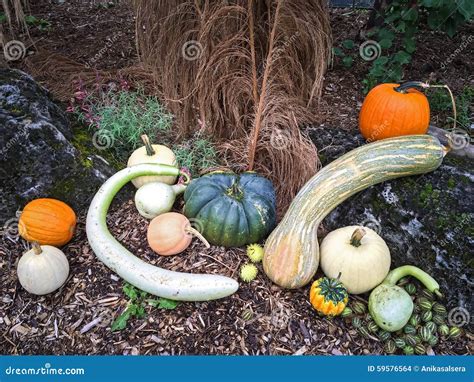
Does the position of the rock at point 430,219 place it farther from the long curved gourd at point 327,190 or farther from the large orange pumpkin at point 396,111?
the large orange pumpkin at point 396,111

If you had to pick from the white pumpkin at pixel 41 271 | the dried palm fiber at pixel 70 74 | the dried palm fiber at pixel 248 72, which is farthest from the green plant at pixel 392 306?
the dried palm fiber at pixel 70 74

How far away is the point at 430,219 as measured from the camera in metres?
2.55

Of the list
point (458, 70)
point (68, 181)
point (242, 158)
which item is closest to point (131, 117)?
point (68, 181)

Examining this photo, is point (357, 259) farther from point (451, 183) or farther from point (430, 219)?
point (451, 183)

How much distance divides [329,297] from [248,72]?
1.74m

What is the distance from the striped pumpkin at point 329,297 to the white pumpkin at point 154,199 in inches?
42.9

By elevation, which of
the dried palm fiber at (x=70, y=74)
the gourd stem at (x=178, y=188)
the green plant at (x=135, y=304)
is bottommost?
the green plant at (x=135, y=304)

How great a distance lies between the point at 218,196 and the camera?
269 centimetres

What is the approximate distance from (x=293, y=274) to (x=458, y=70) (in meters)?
3.09

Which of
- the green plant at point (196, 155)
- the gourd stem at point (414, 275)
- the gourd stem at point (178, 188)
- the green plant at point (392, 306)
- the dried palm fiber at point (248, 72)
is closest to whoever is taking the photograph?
the green plant at point (392, 306)

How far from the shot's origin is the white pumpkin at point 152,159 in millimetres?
2960

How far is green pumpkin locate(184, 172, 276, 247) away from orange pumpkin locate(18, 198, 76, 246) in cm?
75

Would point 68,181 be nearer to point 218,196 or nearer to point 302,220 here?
point 218,196

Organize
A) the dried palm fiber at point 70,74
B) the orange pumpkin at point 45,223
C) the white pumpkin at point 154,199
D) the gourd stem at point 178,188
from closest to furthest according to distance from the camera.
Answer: the orange pumpkin at point 45,223, the white pumpkin at point 154,199, the gourd stem at point 178,188, the dried palm fiber at point 70,74
